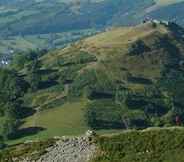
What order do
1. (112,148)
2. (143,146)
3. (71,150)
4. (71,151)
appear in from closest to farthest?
1. (143,146)
2. (112,148)
3. (71,151)
4. (71,150)

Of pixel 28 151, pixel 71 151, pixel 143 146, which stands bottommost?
pixel 28 151

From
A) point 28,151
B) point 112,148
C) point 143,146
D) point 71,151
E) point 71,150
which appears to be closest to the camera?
point 143,146

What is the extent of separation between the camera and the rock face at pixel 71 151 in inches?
3388

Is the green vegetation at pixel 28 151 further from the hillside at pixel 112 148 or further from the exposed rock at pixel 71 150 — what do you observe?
the exposed rock at pixel 71 150

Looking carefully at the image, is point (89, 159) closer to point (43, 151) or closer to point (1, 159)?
point (43, 151)

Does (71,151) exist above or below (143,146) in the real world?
below

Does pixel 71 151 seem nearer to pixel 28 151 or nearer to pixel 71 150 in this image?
pixel 71 150

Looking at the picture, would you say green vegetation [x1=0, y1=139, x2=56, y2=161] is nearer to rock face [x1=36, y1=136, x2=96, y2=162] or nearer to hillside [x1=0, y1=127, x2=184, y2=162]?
hillside [x1=0, y1=127, x2=184, y2=162]

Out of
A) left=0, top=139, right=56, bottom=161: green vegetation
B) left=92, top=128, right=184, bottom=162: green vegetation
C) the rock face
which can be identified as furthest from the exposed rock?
left=92, top=128, right=184, bottom=162: green vegetation

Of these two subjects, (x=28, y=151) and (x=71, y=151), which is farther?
(x=28, y=151)

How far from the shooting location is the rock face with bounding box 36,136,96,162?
282 feet

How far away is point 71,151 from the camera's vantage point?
88.0 m

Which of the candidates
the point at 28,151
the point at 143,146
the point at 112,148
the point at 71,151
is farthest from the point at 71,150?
the point at 143,146

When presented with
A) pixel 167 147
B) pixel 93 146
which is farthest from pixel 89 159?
pixel 167 147
